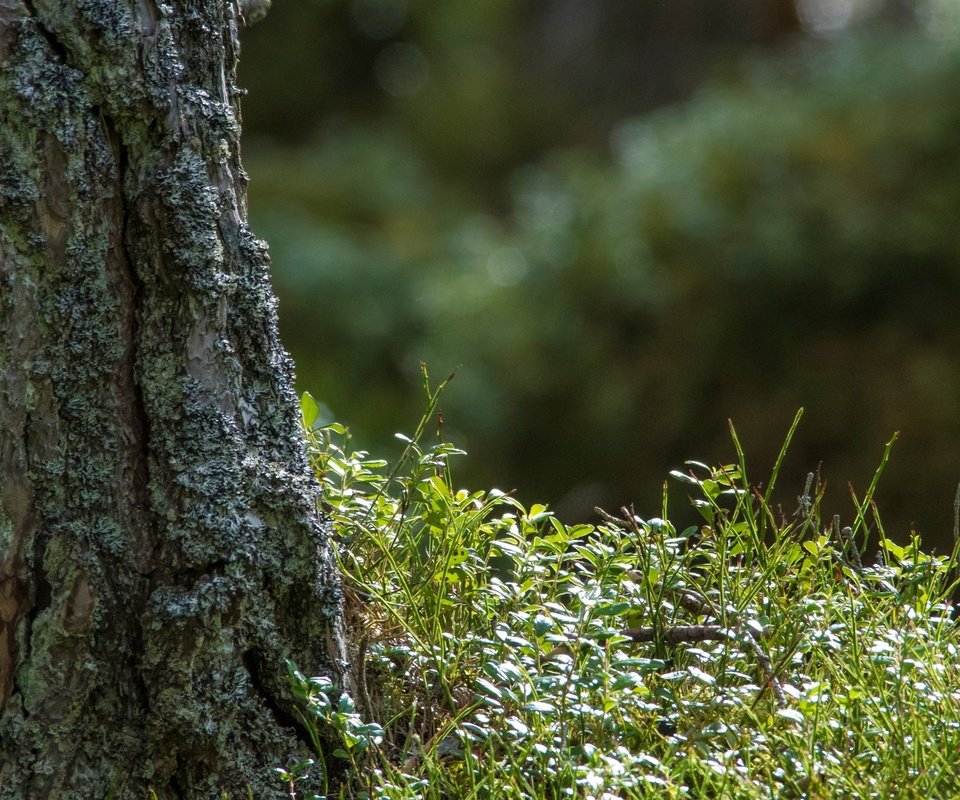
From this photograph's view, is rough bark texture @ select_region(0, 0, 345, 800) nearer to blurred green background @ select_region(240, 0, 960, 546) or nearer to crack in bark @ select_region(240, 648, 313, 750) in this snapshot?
crack in bark @ select_region(240, 648, 313, 750)

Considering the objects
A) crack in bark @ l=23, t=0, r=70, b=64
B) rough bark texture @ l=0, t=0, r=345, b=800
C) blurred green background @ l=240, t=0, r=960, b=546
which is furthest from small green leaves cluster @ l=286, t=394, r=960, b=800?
blurred green background @ l=240, t=0, r=960, b=546

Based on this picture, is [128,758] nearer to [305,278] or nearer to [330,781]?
[330,781]

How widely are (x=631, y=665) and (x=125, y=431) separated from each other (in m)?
0.56

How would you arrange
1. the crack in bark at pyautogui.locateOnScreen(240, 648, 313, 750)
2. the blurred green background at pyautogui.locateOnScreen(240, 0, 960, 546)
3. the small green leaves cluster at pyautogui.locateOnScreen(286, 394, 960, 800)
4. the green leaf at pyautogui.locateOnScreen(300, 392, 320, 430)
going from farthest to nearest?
the blurred green background at pyautogui.locateOnScreen(240, 0, 960, 546)
the green leaf at pyautogui.locateOnScreen(300, 392, 320, 430)
the crack in bark at pyautogui.locateOnScreen(240, 648, 313, 750)
the small green leaves cluster at pyautogui.locateOnScreen(286, 394, 960, 800)

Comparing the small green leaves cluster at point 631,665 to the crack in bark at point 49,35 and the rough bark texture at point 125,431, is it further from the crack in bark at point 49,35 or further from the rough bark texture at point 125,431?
the crack in bark at point 49,35

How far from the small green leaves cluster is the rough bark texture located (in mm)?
109

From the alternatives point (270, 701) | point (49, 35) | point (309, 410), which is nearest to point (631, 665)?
point (270, 701)

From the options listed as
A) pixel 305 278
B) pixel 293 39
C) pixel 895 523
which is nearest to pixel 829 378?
pixel 895 523

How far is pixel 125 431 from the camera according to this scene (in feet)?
3.55

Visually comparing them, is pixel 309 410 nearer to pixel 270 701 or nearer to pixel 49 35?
pixel 270 701

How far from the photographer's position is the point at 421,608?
1241 mm

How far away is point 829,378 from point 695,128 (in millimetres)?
1235

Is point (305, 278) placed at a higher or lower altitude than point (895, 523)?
higher

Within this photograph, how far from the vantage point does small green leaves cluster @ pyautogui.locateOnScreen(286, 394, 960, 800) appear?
101 centimetres
